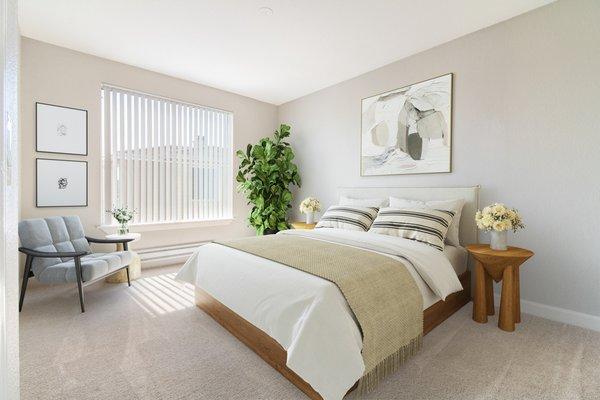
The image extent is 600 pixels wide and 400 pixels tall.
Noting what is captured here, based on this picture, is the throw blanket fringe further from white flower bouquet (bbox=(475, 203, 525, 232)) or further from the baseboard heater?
the baseboard heater

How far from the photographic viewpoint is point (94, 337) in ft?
7.03

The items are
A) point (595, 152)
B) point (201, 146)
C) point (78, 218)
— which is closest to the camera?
point (595, 152)

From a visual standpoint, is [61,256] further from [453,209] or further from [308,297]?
[453,209]

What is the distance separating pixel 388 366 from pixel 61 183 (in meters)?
3.84

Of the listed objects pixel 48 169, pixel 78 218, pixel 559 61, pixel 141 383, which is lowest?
pixel 141 383

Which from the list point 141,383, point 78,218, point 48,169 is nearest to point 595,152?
point 141,383

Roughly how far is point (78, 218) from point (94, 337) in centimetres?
163

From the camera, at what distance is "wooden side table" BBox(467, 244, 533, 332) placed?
7.46 ft

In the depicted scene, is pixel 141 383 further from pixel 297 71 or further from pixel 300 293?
pixel 297 71

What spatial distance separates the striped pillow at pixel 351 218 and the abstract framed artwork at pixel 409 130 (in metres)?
0.66

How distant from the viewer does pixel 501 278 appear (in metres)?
2.42

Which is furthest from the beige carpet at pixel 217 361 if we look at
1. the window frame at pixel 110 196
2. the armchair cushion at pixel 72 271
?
the window frame at pixel 110 196

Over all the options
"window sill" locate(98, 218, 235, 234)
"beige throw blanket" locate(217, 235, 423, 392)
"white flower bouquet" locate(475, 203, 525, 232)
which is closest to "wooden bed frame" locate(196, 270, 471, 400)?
"beige throw blanket" locate(217, 235, 423, 392)

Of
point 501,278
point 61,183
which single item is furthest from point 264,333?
point 61,183
